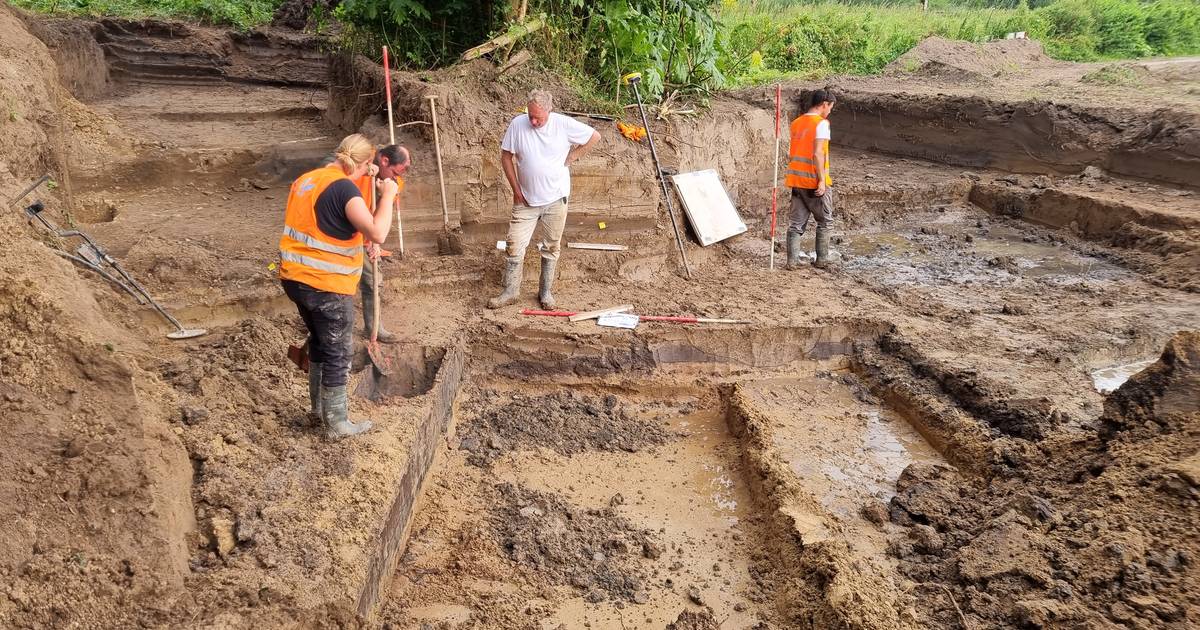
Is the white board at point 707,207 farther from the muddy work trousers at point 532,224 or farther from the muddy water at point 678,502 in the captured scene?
the muddy water at point 678,502

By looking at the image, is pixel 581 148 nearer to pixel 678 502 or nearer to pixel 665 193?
pixel 665 193

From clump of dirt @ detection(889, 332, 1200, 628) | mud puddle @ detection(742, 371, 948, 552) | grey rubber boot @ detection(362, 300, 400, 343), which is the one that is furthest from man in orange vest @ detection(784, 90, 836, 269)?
grey rubber boot @ detection(362, 300, 400, 343)

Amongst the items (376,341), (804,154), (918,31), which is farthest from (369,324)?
(918,31)

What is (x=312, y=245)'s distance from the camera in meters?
4.02

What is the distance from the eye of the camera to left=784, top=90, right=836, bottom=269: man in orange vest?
7652 mm

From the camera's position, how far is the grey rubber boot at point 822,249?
826 cm

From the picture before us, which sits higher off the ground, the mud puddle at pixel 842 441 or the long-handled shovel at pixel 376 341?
the long-handled shovel at pixel 376 341

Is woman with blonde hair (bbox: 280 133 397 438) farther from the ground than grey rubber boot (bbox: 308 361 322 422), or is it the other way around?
woman with blonde hair (bbox: 280 133 397 438)

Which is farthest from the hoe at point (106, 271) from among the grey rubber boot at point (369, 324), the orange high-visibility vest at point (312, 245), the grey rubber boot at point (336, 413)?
the orange high-visibility vest at point (312, 245)

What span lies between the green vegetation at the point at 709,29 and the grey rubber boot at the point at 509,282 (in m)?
2.72

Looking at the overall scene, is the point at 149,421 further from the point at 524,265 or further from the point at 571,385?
the point at 524,265

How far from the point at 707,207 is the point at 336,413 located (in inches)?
209

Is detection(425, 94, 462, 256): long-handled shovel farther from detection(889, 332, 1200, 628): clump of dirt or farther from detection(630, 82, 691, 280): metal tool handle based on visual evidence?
detection(889, 332, 1200, 628): clump of dirt

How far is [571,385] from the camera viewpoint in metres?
6.33
